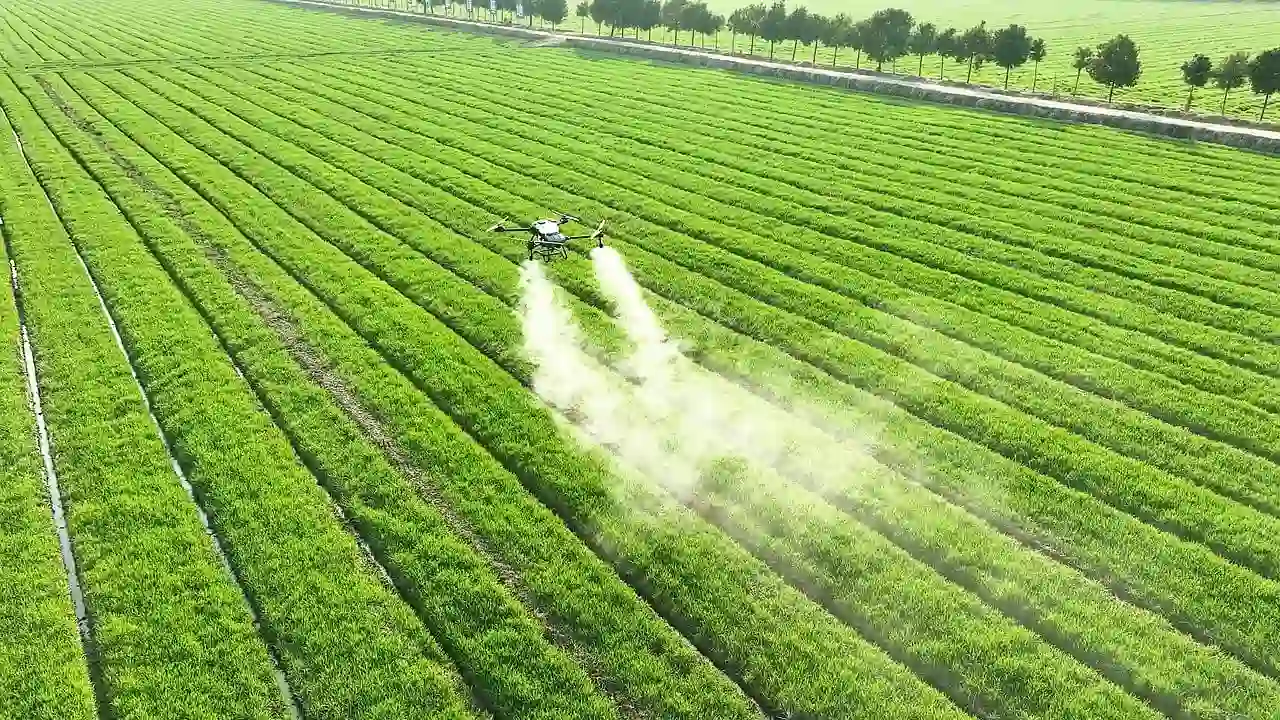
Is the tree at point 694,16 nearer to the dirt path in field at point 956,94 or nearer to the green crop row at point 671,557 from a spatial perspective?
the dirt path in field at point 956,94

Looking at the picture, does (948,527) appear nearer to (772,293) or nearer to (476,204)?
(772,293)

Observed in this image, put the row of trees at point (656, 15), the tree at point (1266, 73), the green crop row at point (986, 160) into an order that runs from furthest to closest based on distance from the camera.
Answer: the row of trees at point (656, 15), the tree at point (1266, 73), the green crop row at point (986, 160)

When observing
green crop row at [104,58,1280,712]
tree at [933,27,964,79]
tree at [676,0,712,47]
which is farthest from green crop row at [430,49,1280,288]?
tree at [676,0,712,47]

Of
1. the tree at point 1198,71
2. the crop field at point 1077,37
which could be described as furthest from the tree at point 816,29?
the tree at point 1198,71

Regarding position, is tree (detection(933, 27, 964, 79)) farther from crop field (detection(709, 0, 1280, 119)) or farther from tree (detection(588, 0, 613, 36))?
tree (detection(588, 0, 613, 36))

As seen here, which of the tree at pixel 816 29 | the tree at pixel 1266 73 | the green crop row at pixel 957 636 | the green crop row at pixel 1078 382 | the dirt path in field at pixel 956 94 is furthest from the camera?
the tree at pixel 816 29

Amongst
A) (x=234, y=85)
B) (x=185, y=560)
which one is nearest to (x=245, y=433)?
(x=185, y=560)
